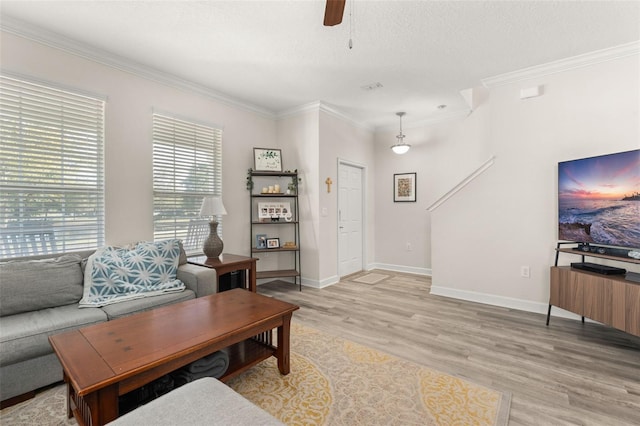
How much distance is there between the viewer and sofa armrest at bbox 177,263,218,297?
111 inches

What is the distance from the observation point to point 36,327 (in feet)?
6.26

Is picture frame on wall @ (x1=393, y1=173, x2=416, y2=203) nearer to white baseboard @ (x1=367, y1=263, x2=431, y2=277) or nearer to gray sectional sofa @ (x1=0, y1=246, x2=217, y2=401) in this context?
white baseboard @ (x1=367, y1=263, x2=431, y2=277)

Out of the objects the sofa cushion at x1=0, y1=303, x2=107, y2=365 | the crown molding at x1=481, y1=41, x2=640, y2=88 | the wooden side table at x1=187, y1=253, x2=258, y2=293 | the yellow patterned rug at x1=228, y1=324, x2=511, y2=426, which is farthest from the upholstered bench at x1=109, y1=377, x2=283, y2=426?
the crown molding at x1=481, y1=41, x2=640, y2=88

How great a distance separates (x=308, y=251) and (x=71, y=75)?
3.35 metres

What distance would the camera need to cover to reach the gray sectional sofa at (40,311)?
1798mm

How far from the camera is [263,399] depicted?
187cm

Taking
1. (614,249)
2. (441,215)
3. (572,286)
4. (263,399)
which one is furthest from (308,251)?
(614,249)

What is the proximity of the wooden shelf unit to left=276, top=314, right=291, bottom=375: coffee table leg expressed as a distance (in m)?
2.16

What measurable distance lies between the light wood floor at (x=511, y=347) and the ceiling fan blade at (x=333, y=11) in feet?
7.91

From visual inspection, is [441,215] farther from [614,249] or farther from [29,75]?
[29,75]

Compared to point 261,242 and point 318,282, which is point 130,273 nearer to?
point 261,242

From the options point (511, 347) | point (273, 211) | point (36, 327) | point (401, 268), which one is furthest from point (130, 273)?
point (401, 268)

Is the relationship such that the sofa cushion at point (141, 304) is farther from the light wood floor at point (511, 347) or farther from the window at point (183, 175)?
the light wood floor at point (511, 347)

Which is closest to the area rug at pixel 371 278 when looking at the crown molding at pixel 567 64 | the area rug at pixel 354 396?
the area rug at pixel 354 396
